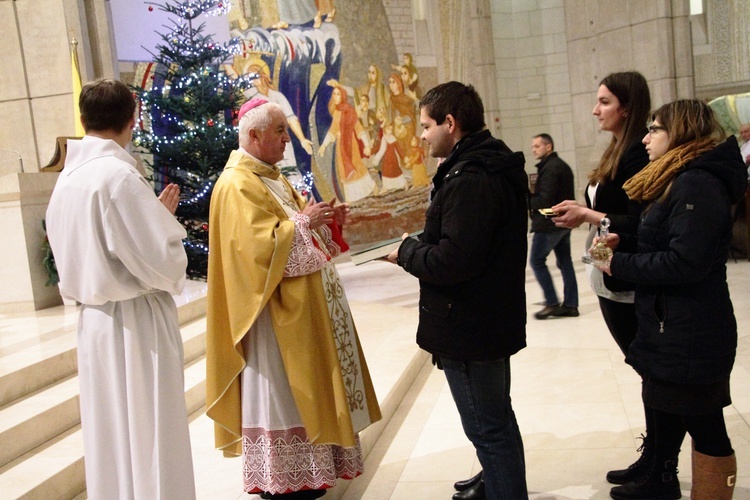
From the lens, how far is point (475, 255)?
231 centimetres

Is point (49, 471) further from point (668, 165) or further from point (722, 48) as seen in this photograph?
point (722, 48)

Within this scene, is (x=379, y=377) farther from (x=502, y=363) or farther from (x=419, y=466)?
(x=502, y=363)

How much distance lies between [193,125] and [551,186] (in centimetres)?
379

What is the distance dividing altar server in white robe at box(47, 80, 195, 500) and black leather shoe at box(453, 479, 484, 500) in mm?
1226

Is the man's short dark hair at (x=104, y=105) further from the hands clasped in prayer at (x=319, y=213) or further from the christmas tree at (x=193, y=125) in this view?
the christmas tree at (x=193, y=125)

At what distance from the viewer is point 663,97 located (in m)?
11.9

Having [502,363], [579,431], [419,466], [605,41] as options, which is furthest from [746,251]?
[502,363]

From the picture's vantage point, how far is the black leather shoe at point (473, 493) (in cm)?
305

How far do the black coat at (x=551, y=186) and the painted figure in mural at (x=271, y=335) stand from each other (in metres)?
3.97

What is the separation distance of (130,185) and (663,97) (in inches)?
445

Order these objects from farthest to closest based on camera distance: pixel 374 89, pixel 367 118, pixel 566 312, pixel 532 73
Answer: pixel 532 73
pixel 374 89
pixel 367 118
pixel 566 312

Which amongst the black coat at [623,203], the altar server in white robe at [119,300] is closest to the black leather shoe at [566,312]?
the black coat at [623,203]

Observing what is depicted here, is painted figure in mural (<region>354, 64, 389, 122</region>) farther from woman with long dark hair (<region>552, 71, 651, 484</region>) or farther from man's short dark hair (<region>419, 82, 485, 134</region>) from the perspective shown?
man's short dark hair (<region>419, 82, 485, 134</region>)

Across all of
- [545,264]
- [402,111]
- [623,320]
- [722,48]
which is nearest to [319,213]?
[623,320]
